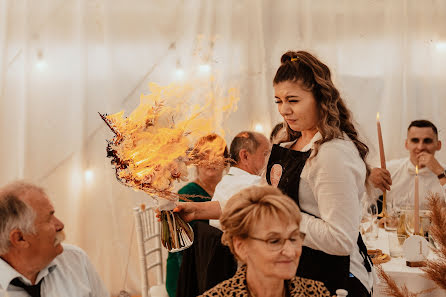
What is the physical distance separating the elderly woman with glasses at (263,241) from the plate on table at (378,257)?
1.12m

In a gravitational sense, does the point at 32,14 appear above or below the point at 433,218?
above

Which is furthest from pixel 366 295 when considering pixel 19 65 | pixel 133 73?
pixel 19 65

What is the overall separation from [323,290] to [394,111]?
10.2 feet

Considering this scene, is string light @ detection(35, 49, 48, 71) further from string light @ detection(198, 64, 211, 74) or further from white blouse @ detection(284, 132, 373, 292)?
white blouse @ detection(284, 132, 373, 292)

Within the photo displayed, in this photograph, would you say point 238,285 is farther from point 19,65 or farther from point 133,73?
point 19,65

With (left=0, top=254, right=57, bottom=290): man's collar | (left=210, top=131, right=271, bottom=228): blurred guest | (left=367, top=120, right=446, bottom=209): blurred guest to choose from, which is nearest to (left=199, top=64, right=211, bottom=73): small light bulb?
(left=210, top=131, right=271, bottom=228): blurred guest

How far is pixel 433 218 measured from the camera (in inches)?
50.8

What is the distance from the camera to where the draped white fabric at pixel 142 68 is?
175 inches

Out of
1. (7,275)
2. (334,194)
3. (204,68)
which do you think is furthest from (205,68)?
(334,194)

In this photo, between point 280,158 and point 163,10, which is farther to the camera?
point 163,10

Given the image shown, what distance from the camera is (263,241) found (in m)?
1.59

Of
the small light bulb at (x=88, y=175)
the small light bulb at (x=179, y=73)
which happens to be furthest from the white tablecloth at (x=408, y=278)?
the small light bulb at (x=88, y=175)

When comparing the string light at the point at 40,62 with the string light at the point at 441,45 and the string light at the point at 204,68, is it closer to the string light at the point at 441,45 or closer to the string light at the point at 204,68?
the string light at the point at 204,68

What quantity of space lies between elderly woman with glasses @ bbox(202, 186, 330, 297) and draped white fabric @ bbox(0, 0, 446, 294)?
2.97 meters
